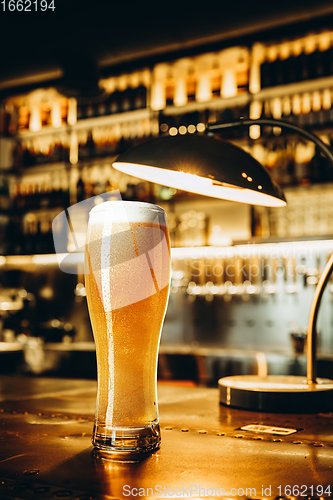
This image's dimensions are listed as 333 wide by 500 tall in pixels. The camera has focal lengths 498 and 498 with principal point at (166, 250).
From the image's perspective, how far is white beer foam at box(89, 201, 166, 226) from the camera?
1.99ft

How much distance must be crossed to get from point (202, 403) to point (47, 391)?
38cm

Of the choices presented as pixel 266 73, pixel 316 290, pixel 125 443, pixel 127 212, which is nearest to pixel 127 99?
pixel 266 73

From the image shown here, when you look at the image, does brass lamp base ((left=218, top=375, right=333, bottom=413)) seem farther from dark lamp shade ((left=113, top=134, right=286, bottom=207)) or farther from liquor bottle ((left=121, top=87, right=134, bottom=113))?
liquor bottle ((left=121, top=87, right=134, bottom=113))

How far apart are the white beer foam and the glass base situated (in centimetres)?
25

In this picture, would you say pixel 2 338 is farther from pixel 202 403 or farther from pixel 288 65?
pixel 202 403

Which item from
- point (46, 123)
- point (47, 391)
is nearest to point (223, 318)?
point (46, 123)

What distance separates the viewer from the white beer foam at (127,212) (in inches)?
23.9

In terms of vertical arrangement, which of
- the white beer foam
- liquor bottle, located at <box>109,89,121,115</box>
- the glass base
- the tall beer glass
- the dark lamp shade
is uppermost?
liquor bottle, located at <box>109,89,121,115</box>

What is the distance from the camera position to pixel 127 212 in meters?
0.61

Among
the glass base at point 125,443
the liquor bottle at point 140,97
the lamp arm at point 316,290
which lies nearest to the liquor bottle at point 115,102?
the liquor bottle at point 140,97

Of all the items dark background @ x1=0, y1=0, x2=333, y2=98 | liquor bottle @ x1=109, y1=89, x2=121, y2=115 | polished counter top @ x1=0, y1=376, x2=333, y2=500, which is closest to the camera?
polished counter top @ x1=0, y1=376, x2=333, y2=500

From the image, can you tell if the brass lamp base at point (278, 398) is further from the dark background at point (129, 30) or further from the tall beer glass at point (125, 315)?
the dark background at point (129, 30)

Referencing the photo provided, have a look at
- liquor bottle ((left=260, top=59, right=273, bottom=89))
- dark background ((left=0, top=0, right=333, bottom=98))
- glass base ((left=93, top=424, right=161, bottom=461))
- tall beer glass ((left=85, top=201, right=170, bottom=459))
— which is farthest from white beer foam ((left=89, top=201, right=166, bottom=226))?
liquor bottle ((left=260, top=59, right=273, bottom=89))

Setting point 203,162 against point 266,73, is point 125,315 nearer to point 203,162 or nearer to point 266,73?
point 203,162
